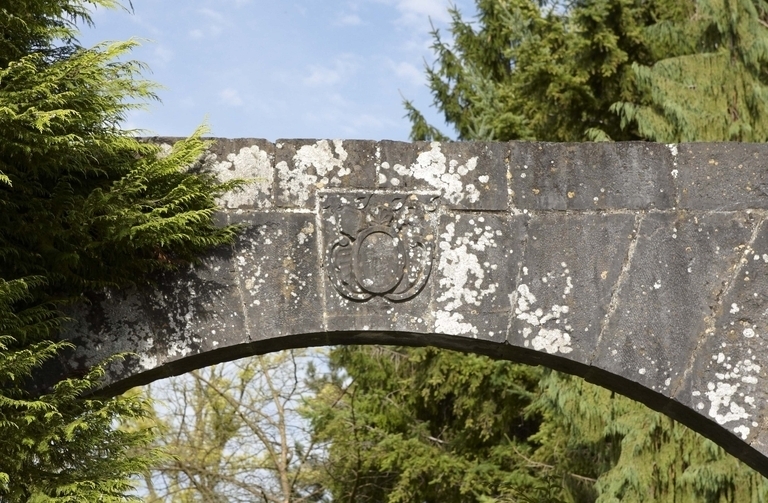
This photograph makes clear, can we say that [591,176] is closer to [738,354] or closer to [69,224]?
[738,354]

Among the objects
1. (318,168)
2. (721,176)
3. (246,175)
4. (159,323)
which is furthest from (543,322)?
(159,323)

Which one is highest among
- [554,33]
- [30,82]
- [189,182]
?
[554,33]

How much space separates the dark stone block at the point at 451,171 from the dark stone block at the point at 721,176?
2.12 feet

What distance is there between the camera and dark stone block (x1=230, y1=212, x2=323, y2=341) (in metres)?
3.43

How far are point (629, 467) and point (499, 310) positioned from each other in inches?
159

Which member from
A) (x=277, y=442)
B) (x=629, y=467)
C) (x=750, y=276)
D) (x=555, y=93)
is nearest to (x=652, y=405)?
(x=750, y=276)

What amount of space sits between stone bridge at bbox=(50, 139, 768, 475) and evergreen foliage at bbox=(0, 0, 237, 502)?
0.51 feet

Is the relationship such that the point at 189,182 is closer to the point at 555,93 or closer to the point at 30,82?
the point at 30,82

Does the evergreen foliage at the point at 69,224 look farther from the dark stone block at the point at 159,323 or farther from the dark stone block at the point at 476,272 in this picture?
the dark stone block at the point at 476,272

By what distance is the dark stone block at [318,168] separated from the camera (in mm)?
3539

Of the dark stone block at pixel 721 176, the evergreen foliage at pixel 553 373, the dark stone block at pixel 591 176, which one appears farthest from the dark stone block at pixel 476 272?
the evergreen foliage at pixel 553 373

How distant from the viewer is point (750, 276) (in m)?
3.52

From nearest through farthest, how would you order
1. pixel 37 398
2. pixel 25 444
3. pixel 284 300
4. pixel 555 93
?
pixel 25 444 → pixel 37 398 → pixel 284 300 → pixel 555 93

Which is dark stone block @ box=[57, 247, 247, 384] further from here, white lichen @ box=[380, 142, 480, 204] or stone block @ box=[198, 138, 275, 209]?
white lichen @ box=[380, 142, 480, 204]
